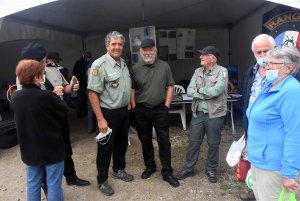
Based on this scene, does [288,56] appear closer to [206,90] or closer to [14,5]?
[206,90]

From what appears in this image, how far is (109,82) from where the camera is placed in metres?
2.65

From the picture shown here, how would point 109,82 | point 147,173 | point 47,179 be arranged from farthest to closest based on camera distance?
point 147,173, point 109,82, point 47,179

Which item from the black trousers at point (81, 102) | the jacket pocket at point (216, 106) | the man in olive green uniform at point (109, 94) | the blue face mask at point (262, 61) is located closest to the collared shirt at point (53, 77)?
the man in olive green uniform at point (109, 94)

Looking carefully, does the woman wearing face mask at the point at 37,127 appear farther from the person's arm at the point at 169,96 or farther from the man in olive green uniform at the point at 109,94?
the person's arm at the point at 169,96

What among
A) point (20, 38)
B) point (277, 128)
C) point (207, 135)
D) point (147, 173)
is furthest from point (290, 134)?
point (20, 38)

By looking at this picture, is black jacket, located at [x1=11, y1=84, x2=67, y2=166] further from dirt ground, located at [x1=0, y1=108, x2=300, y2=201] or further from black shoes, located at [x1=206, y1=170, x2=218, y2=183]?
black shoes, located at [x1=206, y1=170, x2=218, y2=183]

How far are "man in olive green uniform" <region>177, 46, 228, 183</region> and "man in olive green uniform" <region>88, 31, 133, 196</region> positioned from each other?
86cm

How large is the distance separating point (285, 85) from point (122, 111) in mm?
1754

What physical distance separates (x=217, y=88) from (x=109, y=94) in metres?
1.22

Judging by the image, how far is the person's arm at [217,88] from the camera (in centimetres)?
271

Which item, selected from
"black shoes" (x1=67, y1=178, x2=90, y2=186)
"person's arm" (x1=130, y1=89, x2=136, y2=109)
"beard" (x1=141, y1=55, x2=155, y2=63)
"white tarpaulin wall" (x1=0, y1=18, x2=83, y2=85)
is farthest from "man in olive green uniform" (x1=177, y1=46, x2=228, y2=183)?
"white tarpaulin wall" (x1=0, y1=18, x2=83, y2=85)

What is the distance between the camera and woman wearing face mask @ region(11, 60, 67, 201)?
6.16 feet

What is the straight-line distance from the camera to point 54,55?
4008mm

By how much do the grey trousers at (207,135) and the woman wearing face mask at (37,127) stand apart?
5.26 ft
